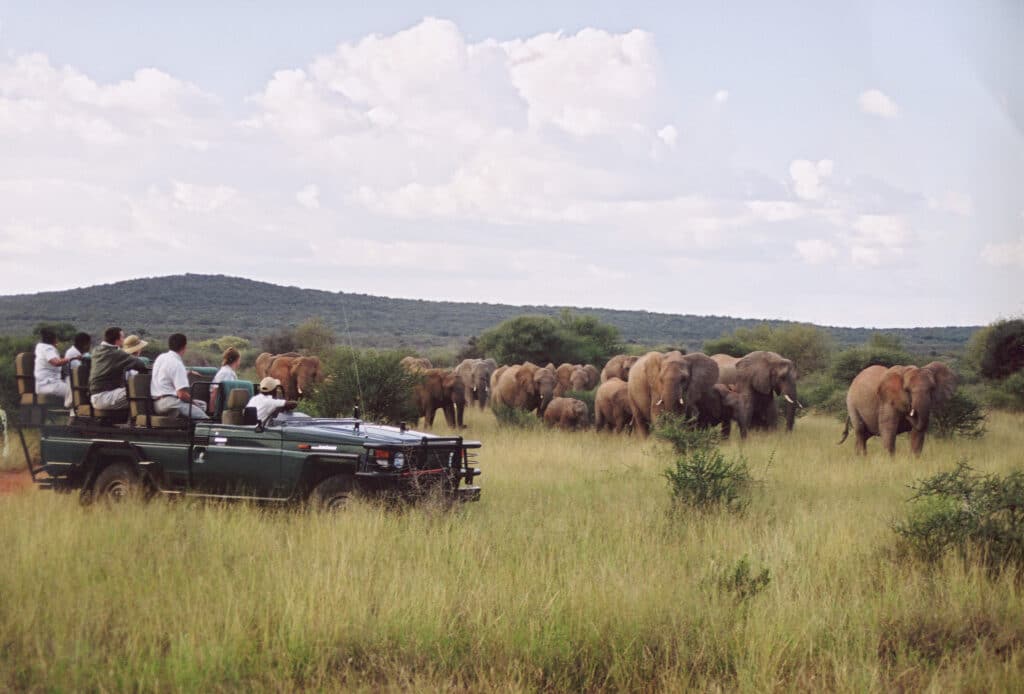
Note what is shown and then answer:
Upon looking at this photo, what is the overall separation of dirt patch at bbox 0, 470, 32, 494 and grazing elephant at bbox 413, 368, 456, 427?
1201 cm

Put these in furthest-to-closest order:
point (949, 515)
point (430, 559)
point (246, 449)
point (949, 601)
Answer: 1. point (246, 449)
2. point (949, 515)
3. point (430, 559)
4. point (949, 601)

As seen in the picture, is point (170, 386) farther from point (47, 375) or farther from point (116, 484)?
point (47, 375)

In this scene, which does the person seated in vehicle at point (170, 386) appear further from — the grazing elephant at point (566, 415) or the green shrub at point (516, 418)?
the grazing elephant at point (566, 415)

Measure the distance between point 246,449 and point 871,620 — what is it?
6142 millimetres

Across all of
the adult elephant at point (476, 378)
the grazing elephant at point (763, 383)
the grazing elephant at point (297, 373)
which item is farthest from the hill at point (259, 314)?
the grazing elephant at point (763, 383)

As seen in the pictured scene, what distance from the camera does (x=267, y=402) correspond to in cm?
1131

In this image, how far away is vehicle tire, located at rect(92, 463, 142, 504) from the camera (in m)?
11.3

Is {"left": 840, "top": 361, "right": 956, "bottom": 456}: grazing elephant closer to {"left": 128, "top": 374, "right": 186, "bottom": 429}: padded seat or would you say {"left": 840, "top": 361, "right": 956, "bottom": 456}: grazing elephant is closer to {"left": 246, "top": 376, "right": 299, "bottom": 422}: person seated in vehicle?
{"left": 246, "top": 376, "right": 299, "bottom": 422}: person seated in vehicle

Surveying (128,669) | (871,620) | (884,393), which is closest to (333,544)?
(128,669)

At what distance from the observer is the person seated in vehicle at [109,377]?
39.0ft

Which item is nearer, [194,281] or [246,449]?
[246,449]

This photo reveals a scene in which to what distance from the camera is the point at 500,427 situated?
88.4 feet

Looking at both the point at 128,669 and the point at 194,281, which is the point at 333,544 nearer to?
the point at 128,669

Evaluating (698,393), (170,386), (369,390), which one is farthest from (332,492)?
(698,393)
